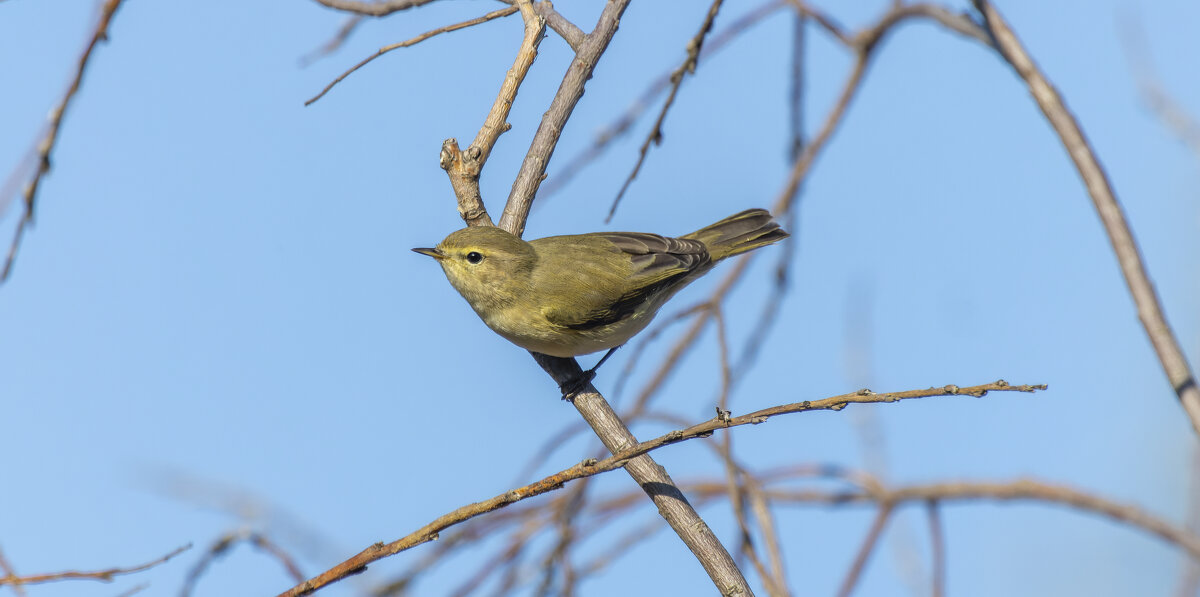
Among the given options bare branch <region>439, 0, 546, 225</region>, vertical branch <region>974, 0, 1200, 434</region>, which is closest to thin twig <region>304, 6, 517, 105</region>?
bare branch <region>439, 0, 546, 225</region>

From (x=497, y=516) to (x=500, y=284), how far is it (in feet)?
3.58

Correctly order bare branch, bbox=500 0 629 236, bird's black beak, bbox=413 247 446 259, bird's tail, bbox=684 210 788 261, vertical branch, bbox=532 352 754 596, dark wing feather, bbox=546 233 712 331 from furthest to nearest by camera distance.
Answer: bird's tail, bbox=684 210 788 261, dark wing feather, bbox=546 233 712 331, bird's black beak, bbox=413 247 446 259, bare branch, bbox=500 0 629 236, vertical branch, bbox=532 352 754 596

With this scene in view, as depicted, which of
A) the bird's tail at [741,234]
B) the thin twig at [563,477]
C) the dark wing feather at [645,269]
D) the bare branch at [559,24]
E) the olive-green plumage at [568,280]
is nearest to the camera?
the thin twig at [563,477]

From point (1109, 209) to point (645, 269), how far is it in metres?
2.31

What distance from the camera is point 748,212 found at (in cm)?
571

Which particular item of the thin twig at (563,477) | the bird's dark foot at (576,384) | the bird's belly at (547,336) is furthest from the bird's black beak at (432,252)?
the thin twig at (563,477)

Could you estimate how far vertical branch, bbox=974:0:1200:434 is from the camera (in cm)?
285

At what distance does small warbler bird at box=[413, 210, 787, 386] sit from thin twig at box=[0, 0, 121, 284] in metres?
1.66

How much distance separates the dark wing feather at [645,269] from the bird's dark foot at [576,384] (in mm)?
367

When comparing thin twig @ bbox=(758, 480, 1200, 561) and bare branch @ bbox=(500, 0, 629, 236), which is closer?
thin twig @ bbox=(758, 480, 1200, 561)

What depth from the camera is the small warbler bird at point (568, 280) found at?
14.1 ft

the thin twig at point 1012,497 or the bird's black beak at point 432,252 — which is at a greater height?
the bird's black beak at point 432,252

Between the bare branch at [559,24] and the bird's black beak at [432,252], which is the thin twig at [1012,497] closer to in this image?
the bird's black beak at [432,252]

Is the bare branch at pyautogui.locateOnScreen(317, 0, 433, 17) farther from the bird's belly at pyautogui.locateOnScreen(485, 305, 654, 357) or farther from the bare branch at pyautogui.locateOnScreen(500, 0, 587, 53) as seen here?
the bird's belly at pyautogui.locateOnScreen(485, 305, 654, 357)
